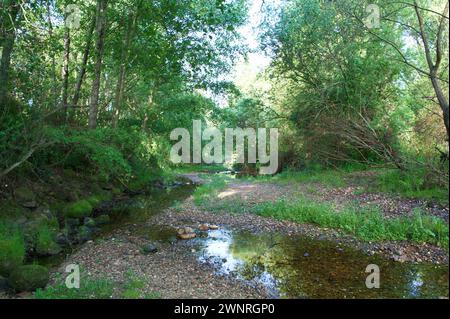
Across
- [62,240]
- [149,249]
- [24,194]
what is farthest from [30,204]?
[149,249]

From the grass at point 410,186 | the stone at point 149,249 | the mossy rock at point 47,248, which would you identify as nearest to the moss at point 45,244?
the mossy rock at point 47,248

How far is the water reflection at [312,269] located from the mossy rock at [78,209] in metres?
4.96

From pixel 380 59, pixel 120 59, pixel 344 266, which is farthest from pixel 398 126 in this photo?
pixel 120 59

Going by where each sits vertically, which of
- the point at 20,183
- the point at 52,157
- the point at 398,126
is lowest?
the point at 20,183

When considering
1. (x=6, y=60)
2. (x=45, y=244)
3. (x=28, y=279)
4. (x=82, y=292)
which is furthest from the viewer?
(x=6, y=60)

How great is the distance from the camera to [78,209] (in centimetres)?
1112

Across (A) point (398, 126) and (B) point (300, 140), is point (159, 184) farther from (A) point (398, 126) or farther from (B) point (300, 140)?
(A) point (398, 126)

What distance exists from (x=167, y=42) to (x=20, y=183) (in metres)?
7.35

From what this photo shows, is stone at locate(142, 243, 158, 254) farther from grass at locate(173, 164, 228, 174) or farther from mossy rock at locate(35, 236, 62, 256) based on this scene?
grass at locate(173, 164, 228, 174)

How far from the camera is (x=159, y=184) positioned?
20078 millimetres

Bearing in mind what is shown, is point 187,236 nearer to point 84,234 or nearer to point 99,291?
point 84,234

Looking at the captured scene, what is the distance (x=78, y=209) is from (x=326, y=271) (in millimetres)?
8722

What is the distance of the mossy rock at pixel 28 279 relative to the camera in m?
5.64

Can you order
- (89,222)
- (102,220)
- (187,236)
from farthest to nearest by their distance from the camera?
(102,220) < (89,222) < (187,236)
